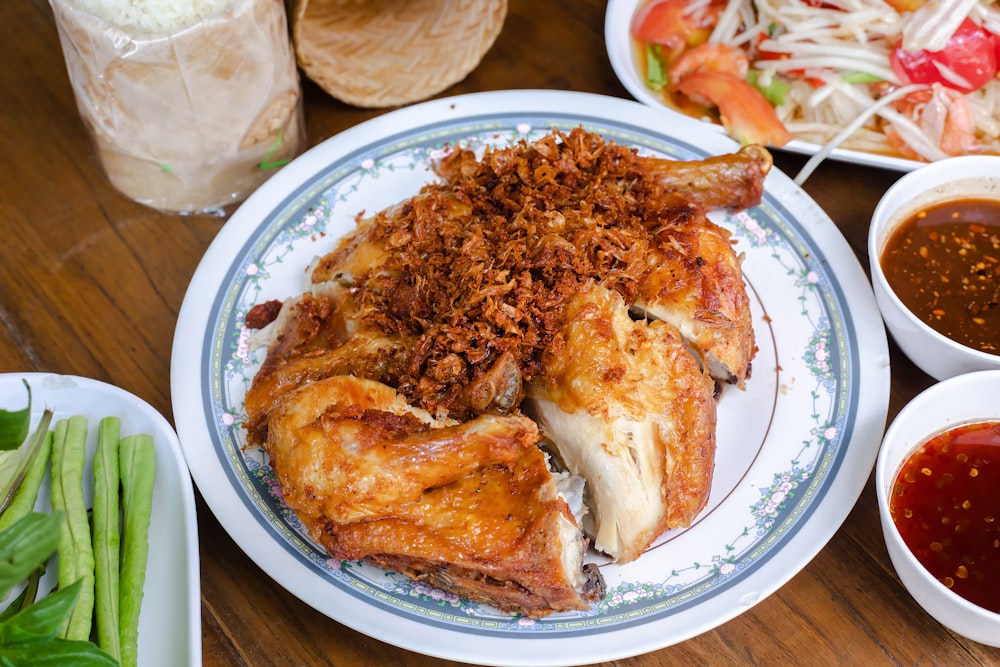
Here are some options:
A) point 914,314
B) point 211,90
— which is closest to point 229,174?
point 211,90

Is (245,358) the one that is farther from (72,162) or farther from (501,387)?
(72,162)

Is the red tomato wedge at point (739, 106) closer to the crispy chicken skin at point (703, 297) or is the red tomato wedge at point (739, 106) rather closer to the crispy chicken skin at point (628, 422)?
the crispy chicken skin at point (703, 297)

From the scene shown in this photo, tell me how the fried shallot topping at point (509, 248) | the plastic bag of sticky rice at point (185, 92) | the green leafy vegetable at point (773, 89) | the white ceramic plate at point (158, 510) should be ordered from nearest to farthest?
the white ceramic plate at point (158, 510) → the fried shallot topping at point (509, 248) → the plastic bag of sticky rice at point (185, 92) → the green leafy vegetable at point (773, 89)

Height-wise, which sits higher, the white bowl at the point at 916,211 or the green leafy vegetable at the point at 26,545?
the green leafy vegetable at the point at 26,545

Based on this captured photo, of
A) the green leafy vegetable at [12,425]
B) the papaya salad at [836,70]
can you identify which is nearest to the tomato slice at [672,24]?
the papaya salad at [836,70]

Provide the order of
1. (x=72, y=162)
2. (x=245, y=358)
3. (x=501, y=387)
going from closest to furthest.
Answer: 1. (x=501, y=387)
2. (x=245, y=358)
3. (x=72, y=162)

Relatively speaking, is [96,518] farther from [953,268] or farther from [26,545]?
[953,268]
